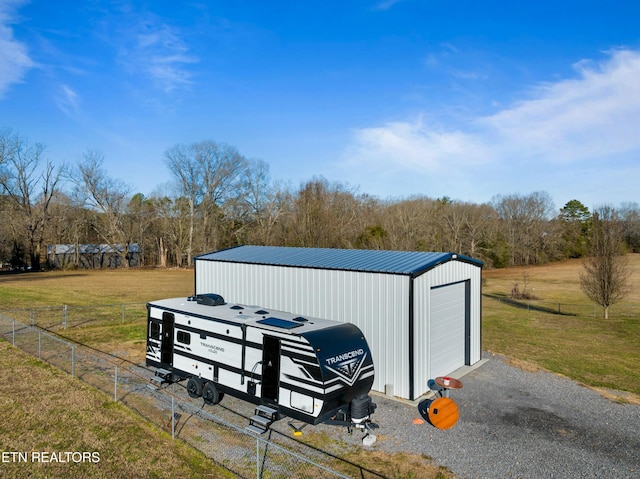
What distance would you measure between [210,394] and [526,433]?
8727 millimetres

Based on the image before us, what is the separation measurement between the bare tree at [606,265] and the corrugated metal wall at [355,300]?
24.2 m

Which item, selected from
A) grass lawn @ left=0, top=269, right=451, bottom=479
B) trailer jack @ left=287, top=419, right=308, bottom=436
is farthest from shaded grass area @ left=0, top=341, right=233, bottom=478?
trailer jack @ left=287, top=419, right=308, bottom=436

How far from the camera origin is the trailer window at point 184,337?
42.9 ft

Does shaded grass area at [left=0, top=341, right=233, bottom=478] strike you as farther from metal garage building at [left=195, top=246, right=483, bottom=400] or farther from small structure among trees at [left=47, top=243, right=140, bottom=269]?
small structure among trees at [left=47, top=243, right=140, bottom=269]

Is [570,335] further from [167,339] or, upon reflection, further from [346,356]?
[167,339]

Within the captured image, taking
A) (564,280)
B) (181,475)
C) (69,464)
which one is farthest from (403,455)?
(564,280)

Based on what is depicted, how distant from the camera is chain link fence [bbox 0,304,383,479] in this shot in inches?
352

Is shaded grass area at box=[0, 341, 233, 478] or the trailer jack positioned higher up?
shaded grass area at box=[0, 341, 233, 478]

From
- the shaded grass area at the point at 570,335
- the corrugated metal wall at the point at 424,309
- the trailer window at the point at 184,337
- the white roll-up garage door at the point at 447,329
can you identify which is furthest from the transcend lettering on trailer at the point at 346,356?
the shaded grass area at the point at 570,335

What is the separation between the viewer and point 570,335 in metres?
23.6

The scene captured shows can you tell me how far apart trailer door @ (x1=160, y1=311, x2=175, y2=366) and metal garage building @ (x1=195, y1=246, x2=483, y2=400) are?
13.9ft

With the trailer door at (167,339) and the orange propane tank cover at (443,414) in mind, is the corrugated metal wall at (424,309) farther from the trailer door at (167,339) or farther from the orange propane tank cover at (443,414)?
the trailer door at (167,339)

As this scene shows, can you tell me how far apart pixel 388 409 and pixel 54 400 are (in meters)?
10.1

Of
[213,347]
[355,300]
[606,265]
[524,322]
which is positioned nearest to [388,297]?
[355,300]
